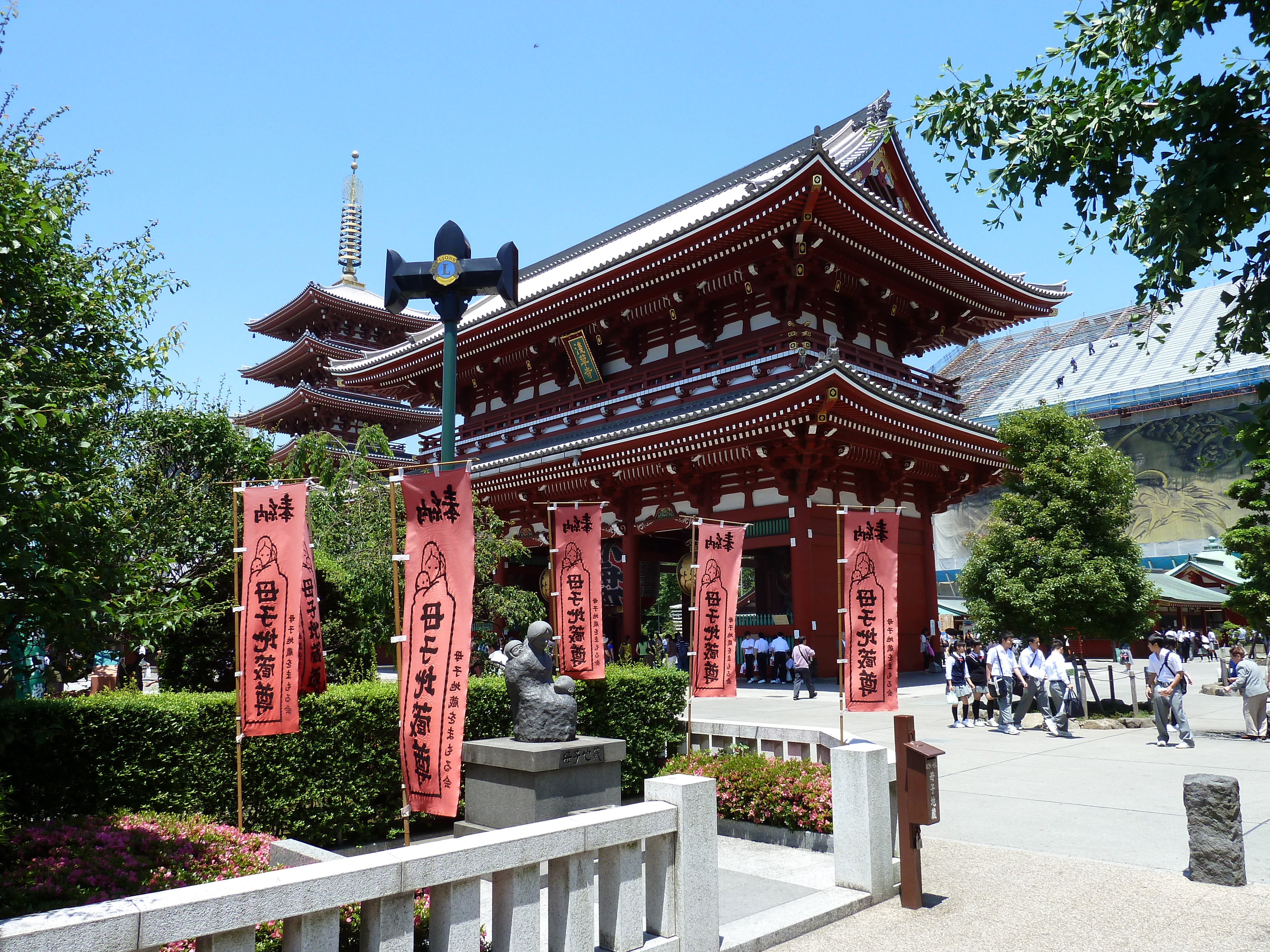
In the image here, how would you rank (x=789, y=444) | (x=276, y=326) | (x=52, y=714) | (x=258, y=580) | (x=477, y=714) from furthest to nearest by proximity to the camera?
(x=276, y=326)
(x=789, y=444)
(x=477, y=714)
(x=258, y=580)
(x=52, y=714)

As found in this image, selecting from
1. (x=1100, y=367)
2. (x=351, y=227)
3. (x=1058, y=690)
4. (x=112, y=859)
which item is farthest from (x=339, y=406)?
(x=1100, y=367)

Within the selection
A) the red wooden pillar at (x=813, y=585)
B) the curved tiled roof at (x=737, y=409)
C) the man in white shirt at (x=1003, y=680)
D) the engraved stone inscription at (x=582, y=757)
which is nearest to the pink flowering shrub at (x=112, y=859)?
the engraved stone inscription at (x=582, y=757)

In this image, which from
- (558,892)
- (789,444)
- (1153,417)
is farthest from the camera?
(1153,417)

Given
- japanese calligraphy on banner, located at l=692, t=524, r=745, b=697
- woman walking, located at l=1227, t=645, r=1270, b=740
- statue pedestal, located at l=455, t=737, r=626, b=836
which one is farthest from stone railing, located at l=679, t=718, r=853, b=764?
woman walking, located at l=1227, t=645, r=1270, b=740

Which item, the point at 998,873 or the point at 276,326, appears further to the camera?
the point at 276,326

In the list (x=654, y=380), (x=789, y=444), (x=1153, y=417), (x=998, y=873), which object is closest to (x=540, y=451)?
(x=654, y=380)

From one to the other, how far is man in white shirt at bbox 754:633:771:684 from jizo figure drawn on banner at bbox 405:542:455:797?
16229mm

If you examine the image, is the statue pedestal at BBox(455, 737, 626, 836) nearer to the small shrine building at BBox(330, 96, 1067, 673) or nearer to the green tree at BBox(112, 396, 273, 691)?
the green tree at BBox(112, 396, 273, 691)

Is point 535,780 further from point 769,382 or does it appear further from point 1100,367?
point 1100,367

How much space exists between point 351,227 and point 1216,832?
5396 cm

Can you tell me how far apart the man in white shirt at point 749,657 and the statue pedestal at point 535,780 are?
13.7m

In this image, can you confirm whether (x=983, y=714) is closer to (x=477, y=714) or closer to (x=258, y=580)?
(x=477, y=714)

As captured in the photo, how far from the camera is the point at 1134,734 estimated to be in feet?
46.1

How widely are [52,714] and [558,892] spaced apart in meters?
4.42
